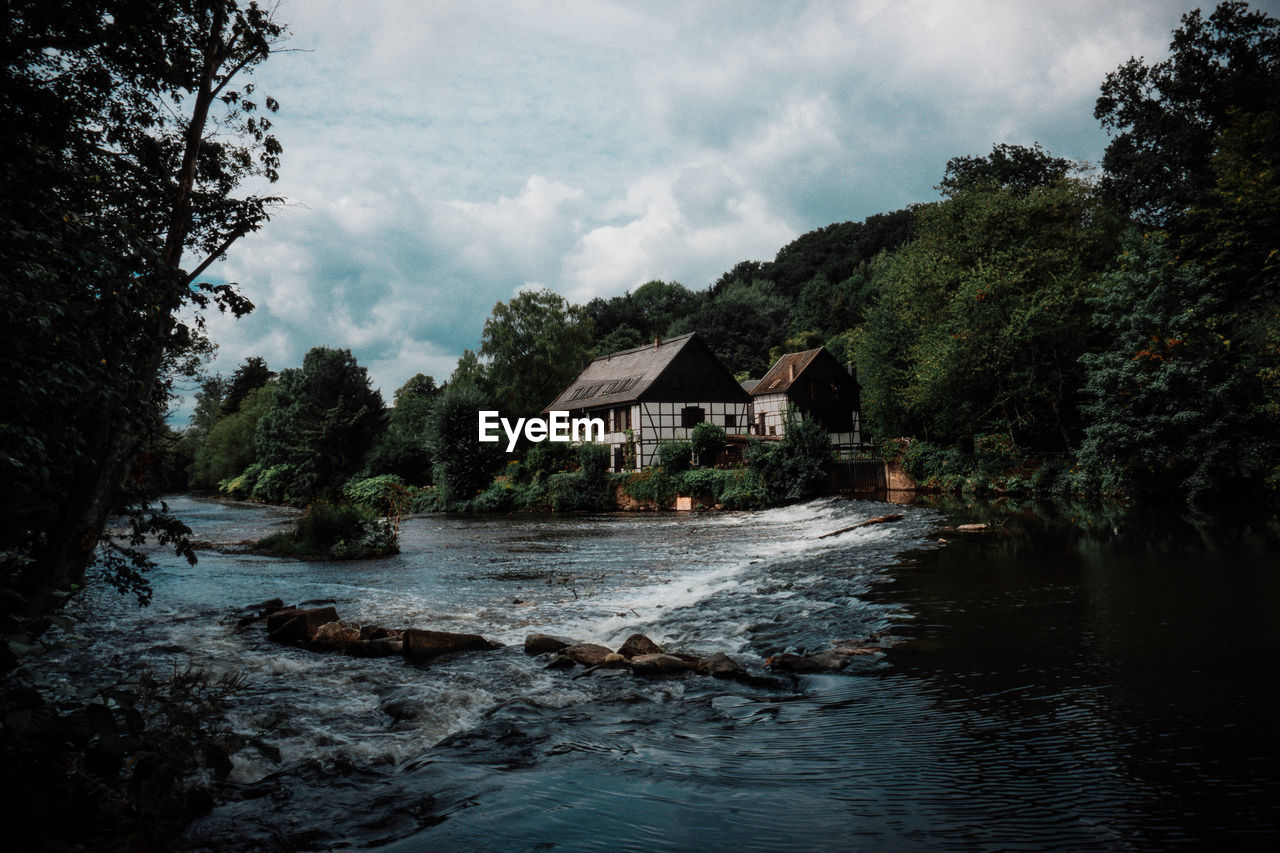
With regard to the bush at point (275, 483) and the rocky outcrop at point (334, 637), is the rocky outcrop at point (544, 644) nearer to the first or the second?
the rocky outcrop at point (334, 637)

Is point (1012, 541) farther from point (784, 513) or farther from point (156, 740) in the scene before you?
point (156, 740)

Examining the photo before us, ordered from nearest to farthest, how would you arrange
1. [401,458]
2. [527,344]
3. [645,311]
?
[401,458], [527,344], [645,311]

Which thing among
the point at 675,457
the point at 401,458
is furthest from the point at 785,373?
the point at 401,458

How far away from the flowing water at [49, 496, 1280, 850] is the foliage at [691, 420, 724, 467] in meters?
25.1

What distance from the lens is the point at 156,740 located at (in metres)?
3.55

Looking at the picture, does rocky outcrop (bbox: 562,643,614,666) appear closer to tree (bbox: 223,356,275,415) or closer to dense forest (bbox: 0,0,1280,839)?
dense forest (bbox: 0,0,1280,839)

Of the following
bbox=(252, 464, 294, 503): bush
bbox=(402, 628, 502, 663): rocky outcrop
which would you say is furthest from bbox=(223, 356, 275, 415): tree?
bbox=(402, 628, 502, 663): rocky outcrop

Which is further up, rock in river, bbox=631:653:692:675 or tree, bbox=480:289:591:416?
tree, bbox=480:289:591:416

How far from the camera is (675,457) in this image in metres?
36.8

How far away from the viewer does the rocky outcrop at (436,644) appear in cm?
812

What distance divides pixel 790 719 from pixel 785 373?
1791 inches

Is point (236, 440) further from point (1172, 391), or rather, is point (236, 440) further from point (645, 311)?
point (1172, 391)

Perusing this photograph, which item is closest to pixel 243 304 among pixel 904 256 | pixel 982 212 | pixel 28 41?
pixel 28 41

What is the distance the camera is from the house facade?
43125mm
